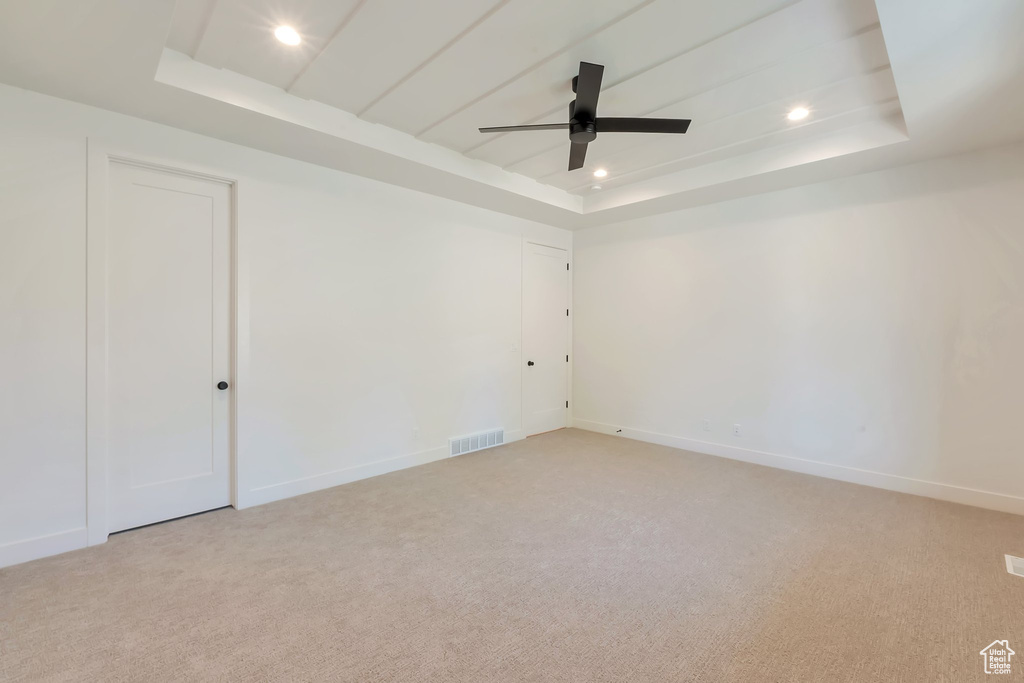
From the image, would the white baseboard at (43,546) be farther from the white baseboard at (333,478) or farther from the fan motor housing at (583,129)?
the fan motor housing at (583,129)

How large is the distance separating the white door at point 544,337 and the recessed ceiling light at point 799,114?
9.75 ft

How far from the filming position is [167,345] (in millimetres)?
2971

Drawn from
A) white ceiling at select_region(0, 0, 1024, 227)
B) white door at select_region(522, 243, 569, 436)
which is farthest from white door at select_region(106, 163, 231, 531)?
white door at select_region(522, 243, 569, 436)

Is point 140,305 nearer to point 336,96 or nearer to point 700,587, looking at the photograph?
point 336,96

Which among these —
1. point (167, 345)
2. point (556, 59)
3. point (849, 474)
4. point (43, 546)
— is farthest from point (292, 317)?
point (849, 474)

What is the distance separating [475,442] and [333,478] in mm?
1583

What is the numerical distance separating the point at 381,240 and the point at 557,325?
8.99 ft

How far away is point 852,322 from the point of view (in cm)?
386

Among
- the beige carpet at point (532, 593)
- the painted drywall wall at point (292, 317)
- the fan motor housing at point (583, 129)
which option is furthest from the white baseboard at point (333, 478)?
the fan motor housing at point (583, 129)

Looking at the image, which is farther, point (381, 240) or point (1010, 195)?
point (381, 240)

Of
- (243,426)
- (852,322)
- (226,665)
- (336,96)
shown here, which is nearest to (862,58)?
(852,322)

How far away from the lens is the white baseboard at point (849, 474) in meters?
3.28

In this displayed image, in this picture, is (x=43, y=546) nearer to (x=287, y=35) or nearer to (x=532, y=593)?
(x=532, y=593)

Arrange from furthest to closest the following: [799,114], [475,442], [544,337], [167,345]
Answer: [544,337], [475,442], [799,114], [167,345]
